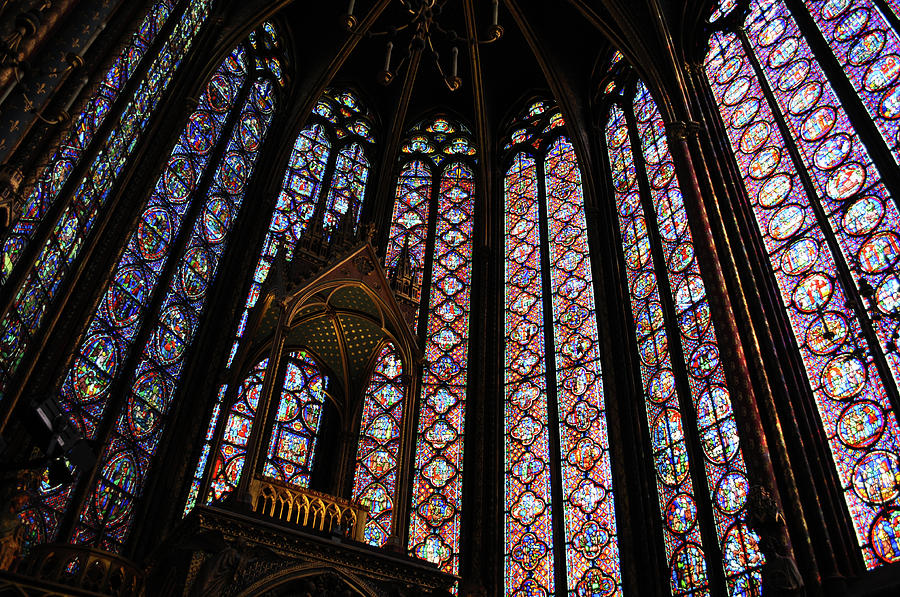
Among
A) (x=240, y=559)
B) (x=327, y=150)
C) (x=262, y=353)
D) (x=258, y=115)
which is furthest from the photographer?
(x=327, y=150)

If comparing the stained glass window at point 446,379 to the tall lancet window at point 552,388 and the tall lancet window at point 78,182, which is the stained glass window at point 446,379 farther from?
the tall lancet window at point 78,182

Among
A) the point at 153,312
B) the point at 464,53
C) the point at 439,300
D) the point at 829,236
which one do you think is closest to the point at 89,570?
the point at 153,312

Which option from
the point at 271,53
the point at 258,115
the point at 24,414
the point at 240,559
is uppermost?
the point at 271,53

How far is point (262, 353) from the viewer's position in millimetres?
9039

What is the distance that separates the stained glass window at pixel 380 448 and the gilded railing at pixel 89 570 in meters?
3.54

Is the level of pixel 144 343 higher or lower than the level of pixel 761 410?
higher

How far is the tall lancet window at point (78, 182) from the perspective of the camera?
7.06m

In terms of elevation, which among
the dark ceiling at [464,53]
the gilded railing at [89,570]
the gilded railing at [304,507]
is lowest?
the gilded railing at [89,570]

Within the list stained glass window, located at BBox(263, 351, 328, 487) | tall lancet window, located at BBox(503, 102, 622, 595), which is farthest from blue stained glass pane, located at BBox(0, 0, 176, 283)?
tall lancet window, located at BBox(503, 102, 622, 595)

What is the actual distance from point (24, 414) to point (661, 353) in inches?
283

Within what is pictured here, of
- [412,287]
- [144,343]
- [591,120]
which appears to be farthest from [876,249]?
[144,343]

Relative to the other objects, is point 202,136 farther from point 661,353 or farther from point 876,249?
point 876,249

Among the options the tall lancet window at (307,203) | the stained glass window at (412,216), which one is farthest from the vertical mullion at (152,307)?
the stained glass window at (412,216)

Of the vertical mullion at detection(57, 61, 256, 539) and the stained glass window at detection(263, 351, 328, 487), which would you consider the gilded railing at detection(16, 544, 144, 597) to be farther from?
the stained glass window at detection(263, 351, 328, 487)
